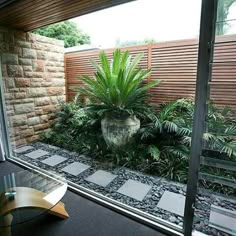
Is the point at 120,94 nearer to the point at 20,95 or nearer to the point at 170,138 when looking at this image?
the point at 170,138

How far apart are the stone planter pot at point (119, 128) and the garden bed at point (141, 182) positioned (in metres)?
0.36

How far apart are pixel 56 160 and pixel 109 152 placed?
0.78 metres

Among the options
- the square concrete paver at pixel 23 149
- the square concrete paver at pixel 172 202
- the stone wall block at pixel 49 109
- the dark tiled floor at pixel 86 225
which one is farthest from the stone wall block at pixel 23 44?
the square concrete paver at pixel 172 202

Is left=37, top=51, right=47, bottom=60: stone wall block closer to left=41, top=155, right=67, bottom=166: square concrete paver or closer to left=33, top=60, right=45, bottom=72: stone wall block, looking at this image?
left=33, top=60, right=45, bottom=72: stone wall block

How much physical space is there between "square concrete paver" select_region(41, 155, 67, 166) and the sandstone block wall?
725 mm

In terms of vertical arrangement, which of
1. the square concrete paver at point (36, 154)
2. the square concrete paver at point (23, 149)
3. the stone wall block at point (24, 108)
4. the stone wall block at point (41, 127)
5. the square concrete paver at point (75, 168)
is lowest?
the square concrete paver at point (75, 168)

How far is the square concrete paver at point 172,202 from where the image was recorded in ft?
5.61

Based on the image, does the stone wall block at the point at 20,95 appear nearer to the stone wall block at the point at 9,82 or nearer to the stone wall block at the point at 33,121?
the stone wall block at the point at 9,82

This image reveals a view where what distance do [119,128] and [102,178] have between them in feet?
2.23

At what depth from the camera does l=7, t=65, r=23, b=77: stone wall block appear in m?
2.89

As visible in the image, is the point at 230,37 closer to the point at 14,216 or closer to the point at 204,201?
the point at 204,201

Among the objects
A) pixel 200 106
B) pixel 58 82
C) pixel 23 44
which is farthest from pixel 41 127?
pixel 200 106

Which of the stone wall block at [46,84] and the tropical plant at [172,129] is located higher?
the stone wall block at [46,84]

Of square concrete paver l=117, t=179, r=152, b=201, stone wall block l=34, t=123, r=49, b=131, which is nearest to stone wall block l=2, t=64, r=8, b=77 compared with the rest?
stone wall block l=34, t=123, r=49, b=131
